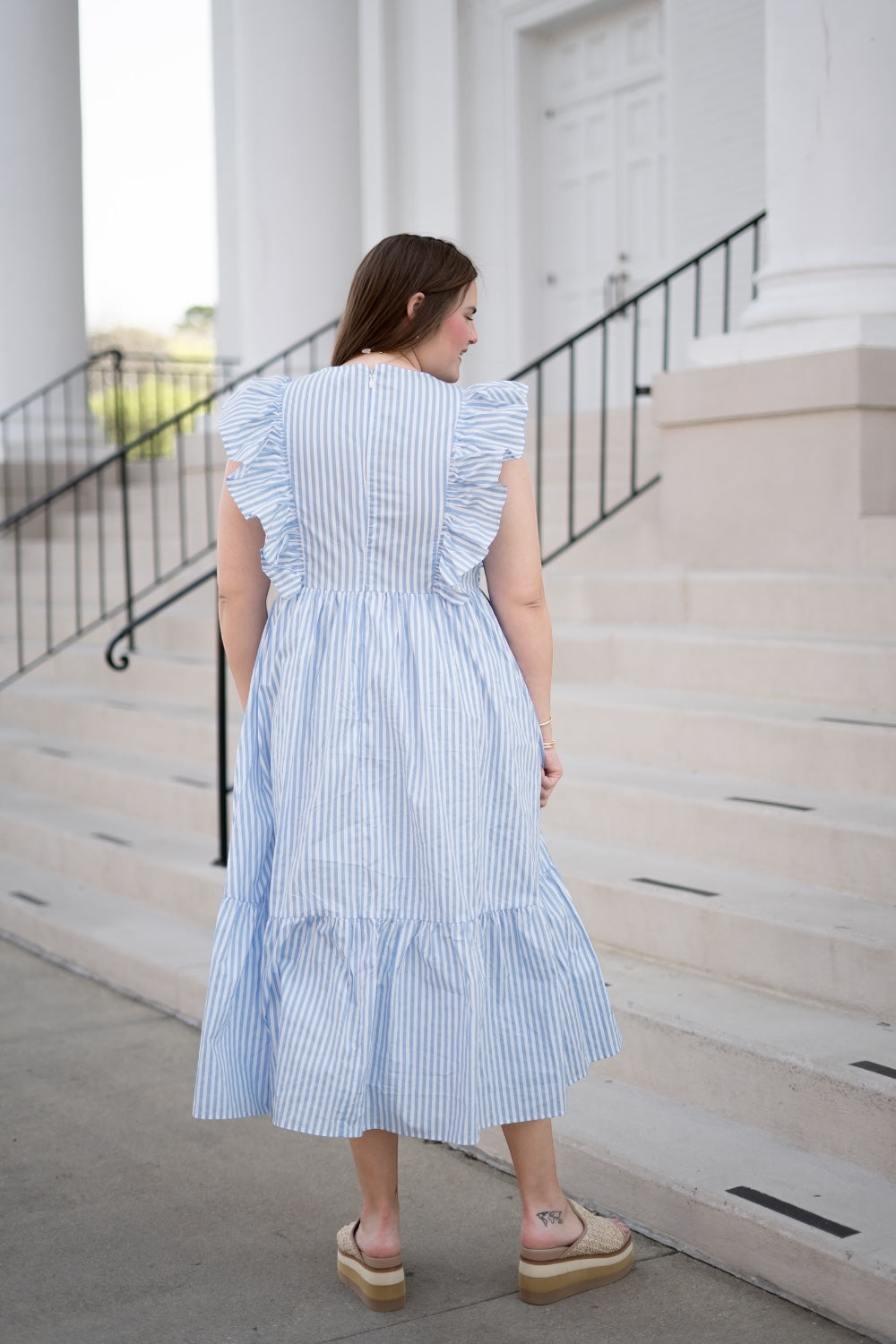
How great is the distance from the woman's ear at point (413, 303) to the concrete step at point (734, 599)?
8.71 feet

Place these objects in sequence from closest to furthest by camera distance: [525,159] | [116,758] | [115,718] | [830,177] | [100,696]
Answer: [830,177], [116,758], [115,718], [100,696], [525,159]

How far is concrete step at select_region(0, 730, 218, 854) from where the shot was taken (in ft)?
17.1

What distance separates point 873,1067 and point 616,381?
21.8 ft

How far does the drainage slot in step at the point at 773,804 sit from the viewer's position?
360cm

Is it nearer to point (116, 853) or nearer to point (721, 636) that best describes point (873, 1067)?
point (721, 636)

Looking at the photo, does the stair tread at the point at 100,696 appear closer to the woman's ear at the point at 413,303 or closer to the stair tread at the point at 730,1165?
the stair tread at the point at 730,1165

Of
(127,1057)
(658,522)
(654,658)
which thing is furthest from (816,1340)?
(658,522)

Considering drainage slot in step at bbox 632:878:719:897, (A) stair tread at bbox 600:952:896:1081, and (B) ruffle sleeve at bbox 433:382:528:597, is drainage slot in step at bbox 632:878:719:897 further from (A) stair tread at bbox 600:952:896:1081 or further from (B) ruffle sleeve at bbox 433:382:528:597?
(B) ruffle sleeve at bbox 433:382:528:597

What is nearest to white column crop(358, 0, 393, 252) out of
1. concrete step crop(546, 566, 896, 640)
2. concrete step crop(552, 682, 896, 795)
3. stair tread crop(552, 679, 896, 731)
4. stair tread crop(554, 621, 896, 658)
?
concrete step crop(546, 566, 896, 640)

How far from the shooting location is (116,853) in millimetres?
4914

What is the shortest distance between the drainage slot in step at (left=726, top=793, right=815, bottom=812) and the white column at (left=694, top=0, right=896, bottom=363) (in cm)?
191

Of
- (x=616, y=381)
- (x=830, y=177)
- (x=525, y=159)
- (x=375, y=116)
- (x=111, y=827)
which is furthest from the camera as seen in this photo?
(x=375, y=116)

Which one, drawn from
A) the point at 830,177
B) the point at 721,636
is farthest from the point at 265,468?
the point at 830,177

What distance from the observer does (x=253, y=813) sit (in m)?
2.29
